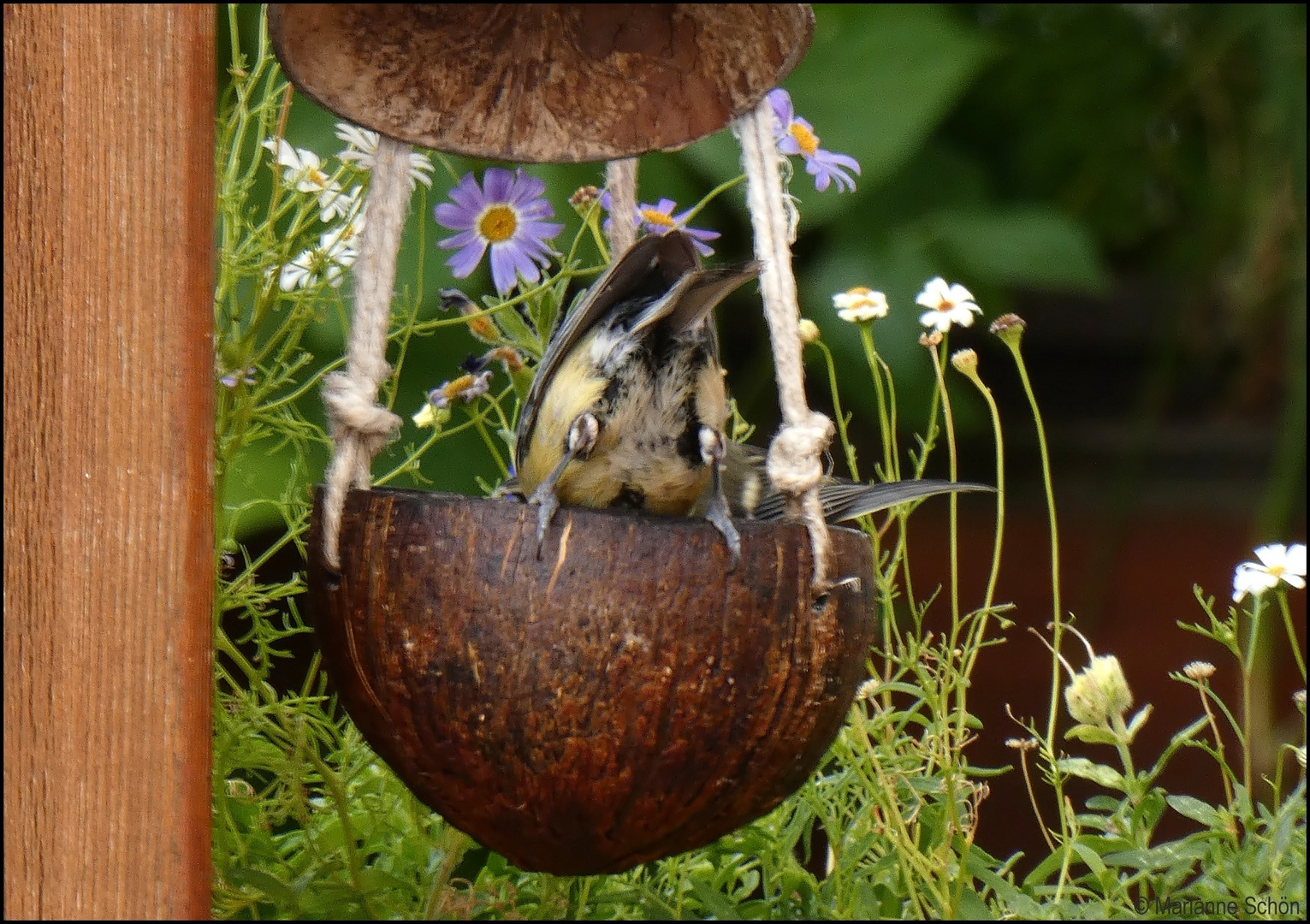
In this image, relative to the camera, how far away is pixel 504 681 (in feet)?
2.49

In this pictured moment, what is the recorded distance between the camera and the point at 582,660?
0.75 metres

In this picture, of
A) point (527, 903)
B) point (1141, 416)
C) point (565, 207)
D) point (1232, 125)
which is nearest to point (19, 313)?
point (527, 903)

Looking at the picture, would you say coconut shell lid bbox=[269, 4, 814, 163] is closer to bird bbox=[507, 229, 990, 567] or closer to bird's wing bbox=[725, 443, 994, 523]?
bird bbox=[507, 229, 990, 567]

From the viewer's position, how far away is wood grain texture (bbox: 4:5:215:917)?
26.6 inches

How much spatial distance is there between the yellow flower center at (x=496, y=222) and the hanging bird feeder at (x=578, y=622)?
21 cm

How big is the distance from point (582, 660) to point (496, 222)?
470mm

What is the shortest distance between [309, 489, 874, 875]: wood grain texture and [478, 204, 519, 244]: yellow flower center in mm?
350

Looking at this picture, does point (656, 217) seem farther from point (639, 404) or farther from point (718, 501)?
point (718, 501)

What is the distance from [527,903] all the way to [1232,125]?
2.06 m

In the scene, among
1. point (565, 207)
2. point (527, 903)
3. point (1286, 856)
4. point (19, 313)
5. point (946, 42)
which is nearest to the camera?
point (19, 313)

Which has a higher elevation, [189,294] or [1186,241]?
[1186,241]

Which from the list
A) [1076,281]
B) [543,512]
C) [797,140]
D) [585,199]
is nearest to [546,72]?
[585,199]

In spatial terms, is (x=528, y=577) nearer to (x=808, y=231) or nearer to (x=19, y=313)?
(x=19, y=313)

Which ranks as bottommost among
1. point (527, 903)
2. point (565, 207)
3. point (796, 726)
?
point (527, 903)
